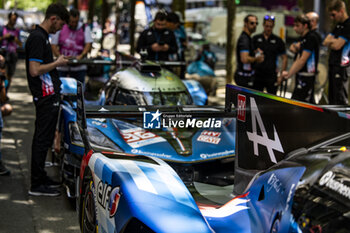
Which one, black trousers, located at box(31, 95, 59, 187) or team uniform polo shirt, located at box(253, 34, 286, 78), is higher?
team uniform polo shirt, located at box(253, 34, 286, 78)

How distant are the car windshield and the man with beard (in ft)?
8.83

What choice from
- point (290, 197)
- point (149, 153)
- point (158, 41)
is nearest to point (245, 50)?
point (158, 41)

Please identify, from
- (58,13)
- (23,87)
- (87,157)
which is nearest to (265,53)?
(58,13)

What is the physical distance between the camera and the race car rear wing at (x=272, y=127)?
310 centimetres

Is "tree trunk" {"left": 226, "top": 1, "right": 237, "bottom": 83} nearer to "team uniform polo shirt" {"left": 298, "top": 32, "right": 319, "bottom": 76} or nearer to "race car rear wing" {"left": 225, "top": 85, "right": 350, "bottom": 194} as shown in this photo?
"team uniform polo shirt" {"left": 298, "top": 32, "right": 319, "bottom": 76}

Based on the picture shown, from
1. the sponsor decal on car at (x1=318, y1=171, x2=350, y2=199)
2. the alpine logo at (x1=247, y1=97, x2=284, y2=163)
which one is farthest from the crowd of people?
the sponsor decal on car at (x1=318, y1=171, x2=350, y2=199)

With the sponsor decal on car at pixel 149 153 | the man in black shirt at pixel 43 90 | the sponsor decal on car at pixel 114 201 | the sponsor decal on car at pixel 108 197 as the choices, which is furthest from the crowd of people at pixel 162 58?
the sponsor decal on car at pixel 114 201

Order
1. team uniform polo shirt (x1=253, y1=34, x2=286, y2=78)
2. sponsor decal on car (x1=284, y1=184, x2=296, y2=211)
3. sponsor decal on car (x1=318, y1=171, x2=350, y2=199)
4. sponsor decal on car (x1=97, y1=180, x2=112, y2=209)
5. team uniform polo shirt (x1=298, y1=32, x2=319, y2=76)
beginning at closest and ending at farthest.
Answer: sponsor decal on car (x1=318, y1=171, x2=350, y2=199) < sponsor decal on car (x1=284, y1=184, x2=296, y2=211) < sponsor decal on car (x1=97, y1=180, x2=112, y2=209) < team uniform polo shirt (x1=298, y1=32, x2=319, y2=76) < team uniform polo shirt (x1=253, y1=34, x2=286, y2=78)

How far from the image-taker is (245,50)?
8.49 meters

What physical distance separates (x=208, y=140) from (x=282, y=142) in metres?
2.45

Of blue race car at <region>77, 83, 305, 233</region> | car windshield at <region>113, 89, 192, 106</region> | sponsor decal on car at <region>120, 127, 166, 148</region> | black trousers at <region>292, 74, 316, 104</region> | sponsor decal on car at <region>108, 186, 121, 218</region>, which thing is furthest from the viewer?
black trousers at <region>292, 74, 316, 104</region>

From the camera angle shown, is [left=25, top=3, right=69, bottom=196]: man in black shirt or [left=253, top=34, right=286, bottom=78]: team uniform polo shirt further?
[left=253, top=34, right=286, bottom=78]: team uniform polo shirt

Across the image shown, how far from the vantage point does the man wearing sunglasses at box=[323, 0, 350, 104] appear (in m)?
7.69

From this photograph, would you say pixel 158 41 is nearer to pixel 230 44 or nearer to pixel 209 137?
pixel 209 137
